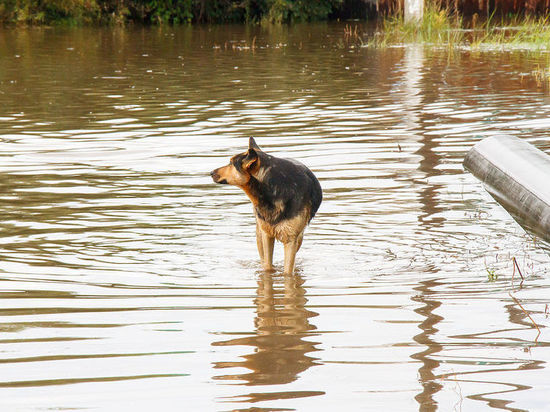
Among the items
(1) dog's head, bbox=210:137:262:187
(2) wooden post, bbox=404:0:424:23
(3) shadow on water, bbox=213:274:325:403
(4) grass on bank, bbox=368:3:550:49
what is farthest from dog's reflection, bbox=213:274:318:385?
(2) wooden post, bbox=404:0:424:23

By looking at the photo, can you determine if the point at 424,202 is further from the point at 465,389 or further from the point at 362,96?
the point at 362,96

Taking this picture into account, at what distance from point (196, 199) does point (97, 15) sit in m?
32.9

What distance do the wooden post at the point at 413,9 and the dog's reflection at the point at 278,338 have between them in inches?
928

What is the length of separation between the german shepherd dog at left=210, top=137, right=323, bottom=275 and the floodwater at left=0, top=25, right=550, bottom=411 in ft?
1.05

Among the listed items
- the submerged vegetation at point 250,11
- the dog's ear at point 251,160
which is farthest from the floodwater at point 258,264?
the submerged vegetation at point 250,11

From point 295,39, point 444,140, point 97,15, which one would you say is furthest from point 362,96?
point 97,15

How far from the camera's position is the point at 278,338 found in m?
5.22

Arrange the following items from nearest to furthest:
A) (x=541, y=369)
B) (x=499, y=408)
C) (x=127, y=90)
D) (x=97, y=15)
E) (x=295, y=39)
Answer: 1. (x=499, y=408)
2. (x=541, y=369)
3. (x=127, y=90)
4. (x=295, y=39)
5. (x=97, y=15)

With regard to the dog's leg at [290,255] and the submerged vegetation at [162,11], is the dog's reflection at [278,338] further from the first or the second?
the submerged vegetation at [162,11]

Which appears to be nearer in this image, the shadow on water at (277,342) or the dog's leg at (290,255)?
the shadow on water at (277,342)

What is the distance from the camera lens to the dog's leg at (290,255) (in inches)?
265

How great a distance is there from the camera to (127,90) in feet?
58.9

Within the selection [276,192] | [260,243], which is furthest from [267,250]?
[276,192]

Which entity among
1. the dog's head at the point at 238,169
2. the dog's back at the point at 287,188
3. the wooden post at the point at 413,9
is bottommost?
the dog's back at the point at 287,188
